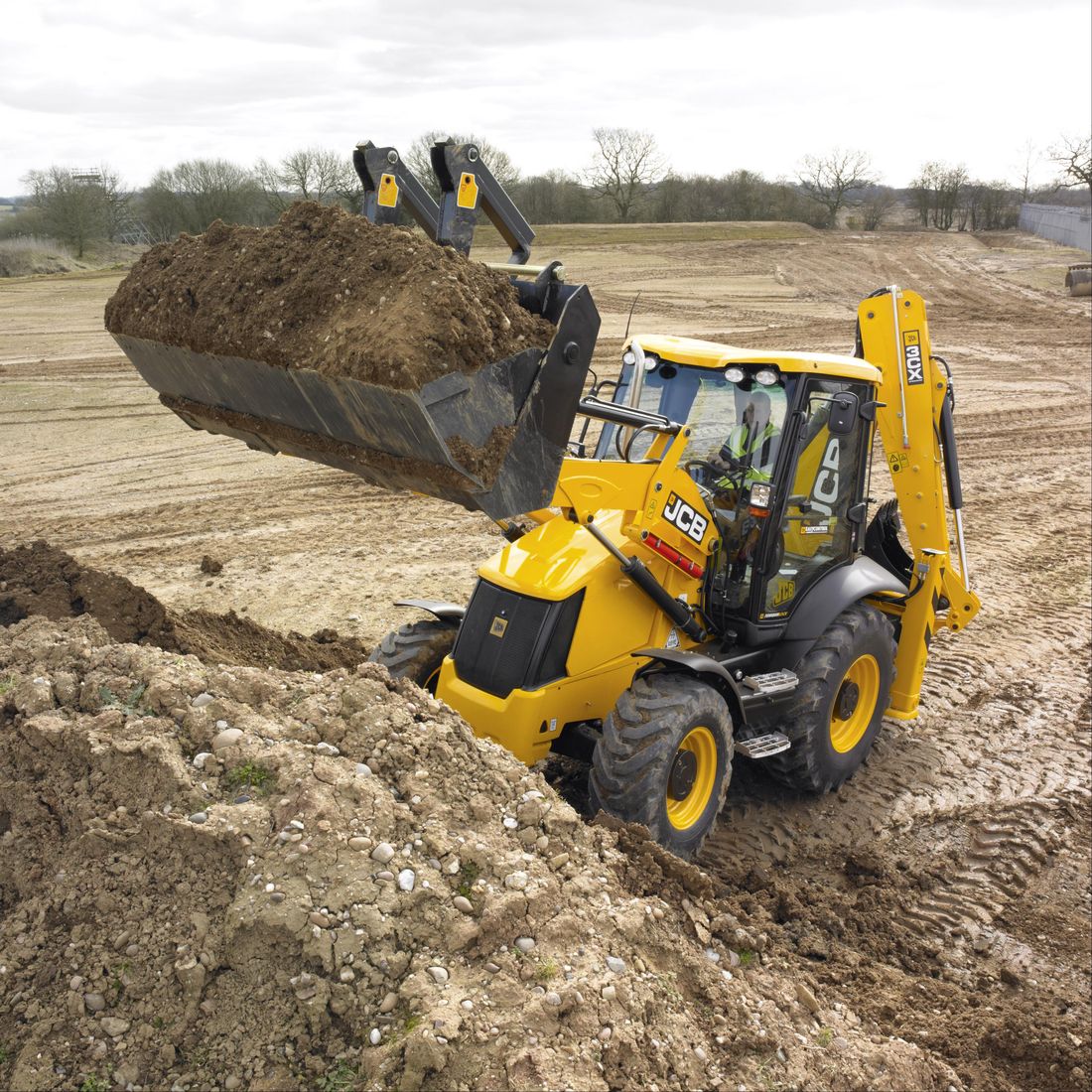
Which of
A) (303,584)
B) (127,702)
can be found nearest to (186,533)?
(303,584)

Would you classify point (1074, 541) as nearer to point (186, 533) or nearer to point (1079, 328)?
point (186, 533)

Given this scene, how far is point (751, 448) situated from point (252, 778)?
3.05m

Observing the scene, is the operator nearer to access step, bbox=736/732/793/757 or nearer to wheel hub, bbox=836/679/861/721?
access step, bbox=736/732/793/757

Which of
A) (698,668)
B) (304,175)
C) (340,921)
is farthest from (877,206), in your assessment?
(340,921)

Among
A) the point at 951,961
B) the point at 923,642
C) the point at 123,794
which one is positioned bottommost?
the point at 951,961

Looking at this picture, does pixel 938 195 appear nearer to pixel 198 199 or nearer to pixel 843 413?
pixel 198 199

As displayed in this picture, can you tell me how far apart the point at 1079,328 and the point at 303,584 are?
20.1m

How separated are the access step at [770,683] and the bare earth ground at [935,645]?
0.80 metres

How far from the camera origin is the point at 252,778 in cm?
370

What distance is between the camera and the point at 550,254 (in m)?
34.1

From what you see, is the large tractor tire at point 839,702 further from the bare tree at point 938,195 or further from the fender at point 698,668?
the bare tree at point 938,195

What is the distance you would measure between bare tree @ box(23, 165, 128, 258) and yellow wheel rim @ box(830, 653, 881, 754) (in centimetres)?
3955

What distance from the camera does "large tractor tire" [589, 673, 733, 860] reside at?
14.9 ft

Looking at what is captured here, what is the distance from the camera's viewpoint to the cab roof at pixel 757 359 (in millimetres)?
5281
